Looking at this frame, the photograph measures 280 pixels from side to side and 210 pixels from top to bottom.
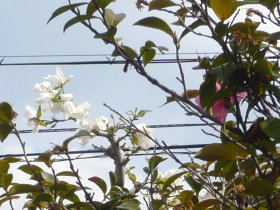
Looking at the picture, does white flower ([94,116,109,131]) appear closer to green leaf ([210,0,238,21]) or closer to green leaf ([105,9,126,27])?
green leaf ([105,9,126,27])

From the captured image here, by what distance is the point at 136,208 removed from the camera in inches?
49.2

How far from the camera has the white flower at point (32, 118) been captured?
1.73 m

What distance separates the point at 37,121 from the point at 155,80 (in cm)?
73

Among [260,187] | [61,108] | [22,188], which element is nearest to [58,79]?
[61,108]

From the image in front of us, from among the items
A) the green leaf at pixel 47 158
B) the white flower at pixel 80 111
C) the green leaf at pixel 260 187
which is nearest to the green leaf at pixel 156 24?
the green leaf at pixel 260 187

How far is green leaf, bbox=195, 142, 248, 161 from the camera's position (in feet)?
3.78

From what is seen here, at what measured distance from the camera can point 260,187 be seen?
1.11 meters

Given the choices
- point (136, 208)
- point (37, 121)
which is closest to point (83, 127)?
point (37, 121)

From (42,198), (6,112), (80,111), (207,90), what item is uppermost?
(80,111)

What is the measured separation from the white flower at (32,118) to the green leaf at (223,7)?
32.1 inches

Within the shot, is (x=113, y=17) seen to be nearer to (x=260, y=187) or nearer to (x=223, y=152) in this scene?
(x=223, y=152)

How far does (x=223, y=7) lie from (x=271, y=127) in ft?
0.94

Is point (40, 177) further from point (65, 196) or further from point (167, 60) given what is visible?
point (167, 60)

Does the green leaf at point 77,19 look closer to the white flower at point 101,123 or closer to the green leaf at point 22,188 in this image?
the green leaf at point 22,188
